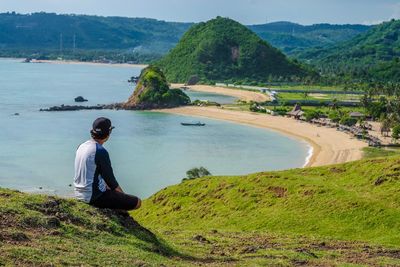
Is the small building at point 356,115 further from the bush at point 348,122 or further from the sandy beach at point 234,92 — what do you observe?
the sandy beach at point 234,92

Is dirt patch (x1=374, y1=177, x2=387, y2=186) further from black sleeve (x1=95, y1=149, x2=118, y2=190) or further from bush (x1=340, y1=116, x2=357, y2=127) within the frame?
bush (x1=340, y1=116, x2=357, y2=127)

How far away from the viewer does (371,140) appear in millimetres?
73188

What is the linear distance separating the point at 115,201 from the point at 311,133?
72.0 metres

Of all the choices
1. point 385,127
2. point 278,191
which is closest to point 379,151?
point 385,127

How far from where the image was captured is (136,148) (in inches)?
2798

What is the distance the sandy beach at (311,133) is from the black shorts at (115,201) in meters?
48.1

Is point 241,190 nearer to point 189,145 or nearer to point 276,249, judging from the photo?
point 276,249

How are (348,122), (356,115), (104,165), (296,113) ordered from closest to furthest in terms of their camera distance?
(104,165) < (348,122) < (356,115) < (296,113)

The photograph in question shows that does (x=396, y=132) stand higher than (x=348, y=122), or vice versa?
(x=396, y=132)

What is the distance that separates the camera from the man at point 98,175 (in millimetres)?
11188

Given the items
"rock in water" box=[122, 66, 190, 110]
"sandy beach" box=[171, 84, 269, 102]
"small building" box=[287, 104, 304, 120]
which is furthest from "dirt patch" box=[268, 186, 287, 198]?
"sandy beach" box=[171, 84, 269, 102]

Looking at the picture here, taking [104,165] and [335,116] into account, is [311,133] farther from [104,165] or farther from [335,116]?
[104,165]

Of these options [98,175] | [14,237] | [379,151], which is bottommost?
[379,151]

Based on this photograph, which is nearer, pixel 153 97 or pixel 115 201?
pixel 115 201
